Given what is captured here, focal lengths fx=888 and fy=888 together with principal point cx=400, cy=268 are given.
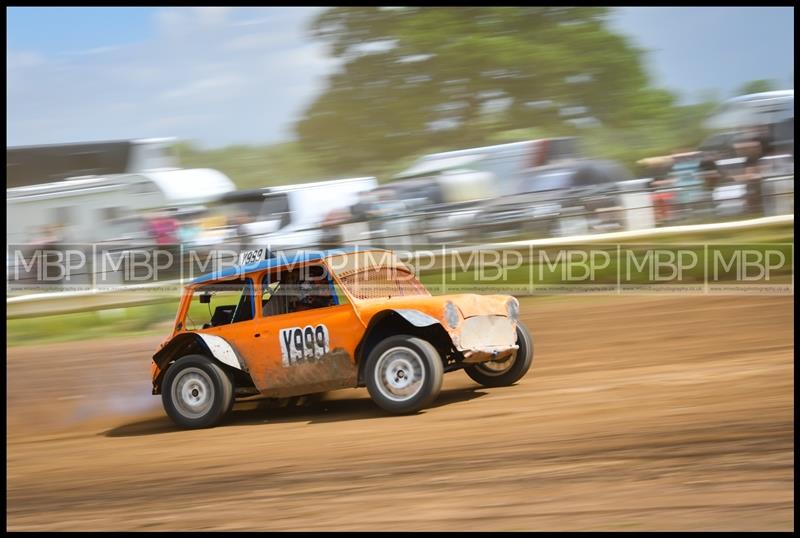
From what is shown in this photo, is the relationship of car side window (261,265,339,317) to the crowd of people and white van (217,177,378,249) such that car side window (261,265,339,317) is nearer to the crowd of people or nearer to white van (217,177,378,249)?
white van (217,177,378,249)

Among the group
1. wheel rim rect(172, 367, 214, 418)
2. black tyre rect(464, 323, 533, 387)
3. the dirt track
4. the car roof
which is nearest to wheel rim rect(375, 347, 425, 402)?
the dirt track

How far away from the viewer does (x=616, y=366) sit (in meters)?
8.20

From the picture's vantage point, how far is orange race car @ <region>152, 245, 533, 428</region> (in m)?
6.81

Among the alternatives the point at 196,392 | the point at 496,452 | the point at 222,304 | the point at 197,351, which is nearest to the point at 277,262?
the point at 222,304

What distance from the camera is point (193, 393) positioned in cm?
758

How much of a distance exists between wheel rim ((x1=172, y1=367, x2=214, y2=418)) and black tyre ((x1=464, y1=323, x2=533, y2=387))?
2.19m

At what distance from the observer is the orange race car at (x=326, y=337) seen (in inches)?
268

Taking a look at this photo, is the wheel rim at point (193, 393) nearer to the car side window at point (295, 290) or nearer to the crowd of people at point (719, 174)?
the car side window at point (295, 290)

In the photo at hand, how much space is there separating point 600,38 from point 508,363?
12707 millimetres

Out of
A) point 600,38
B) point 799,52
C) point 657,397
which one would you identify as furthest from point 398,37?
point 657,397

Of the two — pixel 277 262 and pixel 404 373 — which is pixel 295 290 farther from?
pixel 404 373

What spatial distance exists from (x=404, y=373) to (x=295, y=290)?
1245mm

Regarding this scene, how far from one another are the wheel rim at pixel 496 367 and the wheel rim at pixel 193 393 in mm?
2318

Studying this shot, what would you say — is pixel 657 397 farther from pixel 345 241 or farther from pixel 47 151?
pixel 47 151
